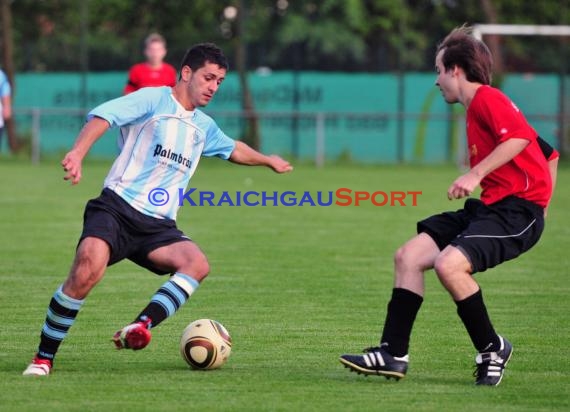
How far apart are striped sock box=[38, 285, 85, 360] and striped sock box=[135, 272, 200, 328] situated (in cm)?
35

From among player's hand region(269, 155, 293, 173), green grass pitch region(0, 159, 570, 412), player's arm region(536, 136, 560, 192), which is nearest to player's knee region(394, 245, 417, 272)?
green grass pitch region(0, 159, 570, 412)

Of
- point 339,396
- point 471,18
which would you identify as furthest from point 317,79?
point 339,396

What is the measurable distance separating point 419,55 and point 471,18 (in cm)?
399

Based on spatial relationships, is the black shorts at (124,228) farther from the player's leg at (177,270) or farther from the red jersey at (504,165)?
the red jersey at (504,165)

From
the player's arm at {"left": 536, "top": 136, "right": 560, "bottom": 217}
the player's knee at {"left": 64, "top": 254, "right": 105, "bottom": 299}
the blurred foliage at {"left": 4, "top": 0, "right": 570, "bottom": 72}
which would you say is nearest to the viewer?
the player's knee at {"left": 64, "top": 254, "right": 105, "bottom": 299}

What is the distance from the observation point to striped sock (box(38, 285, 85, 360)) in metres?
5.99

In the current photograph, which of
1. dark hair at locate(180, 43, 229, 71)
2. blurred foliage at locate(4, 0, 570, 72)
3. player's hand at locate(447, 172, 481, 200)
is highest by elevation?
dark hair at locate(180, 43, 229, 71)

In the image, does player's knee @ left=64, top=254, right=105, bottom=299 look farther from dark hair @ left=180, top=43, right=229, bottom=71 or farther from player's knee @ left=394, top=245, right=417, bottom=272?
player's knee @ left=394, top=245, right=417, bottom=272

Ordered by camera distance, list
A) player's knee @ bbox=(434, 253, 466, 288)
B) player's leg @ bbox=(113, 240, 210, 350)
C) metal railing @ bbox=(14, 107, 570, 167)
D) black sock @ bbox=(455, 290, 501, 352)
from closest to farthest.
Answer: player's knee @ bbox=(434, 253, 466, 288), black sock @ bbox=(455, 290, 501, 352), player's leg @ bbox=(113, 240, 210, 350), metal railing @ bbox=(14, 107, 570, 167)

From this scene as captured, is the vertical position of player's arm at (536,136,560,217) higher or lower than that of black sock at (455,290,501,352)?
higher

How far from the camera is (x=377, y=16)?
33031mm

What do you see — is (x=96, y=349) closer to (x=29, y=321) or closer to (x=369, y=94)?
(x=29, y=321)

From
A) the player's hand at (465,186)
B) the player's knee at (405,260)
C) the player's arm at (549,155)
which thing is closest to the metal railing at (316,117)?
the player's arm at (549,155)

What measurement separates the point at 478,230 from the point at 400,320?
0.58 meters
